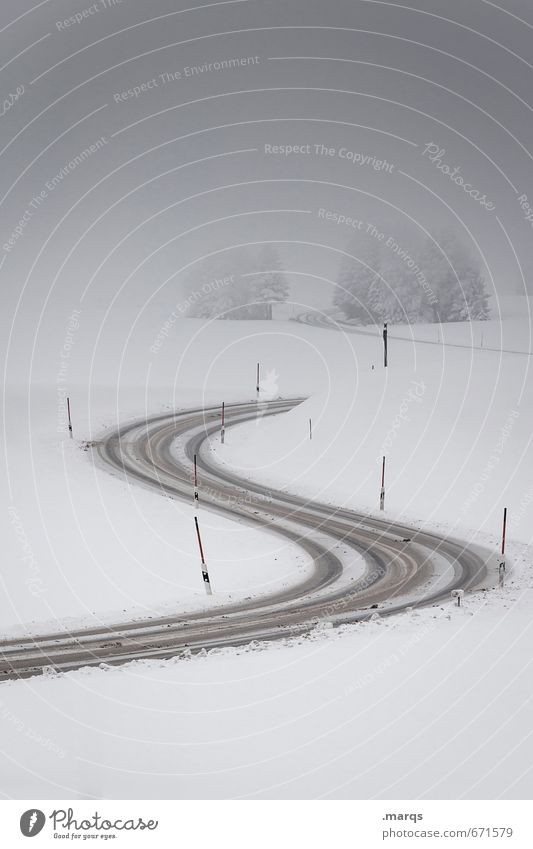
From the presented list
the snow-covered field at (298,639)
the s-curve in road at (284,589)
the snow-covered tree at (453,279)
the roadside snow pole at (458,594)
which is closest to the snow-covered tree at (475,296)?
the snow-covered tree at (453,279)

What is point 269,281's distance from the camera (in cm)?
8788

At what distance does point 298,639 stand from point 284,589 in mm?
5463

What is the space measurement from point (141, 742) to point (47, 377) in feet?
185

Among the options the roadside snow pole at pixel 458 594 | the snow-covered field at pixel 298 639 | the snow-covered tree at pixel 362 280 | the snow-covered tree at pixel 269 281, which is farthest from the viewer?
the snow-covered tree at pixel 269 281

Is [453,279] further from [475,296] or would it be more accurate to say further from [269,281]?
[269,281]

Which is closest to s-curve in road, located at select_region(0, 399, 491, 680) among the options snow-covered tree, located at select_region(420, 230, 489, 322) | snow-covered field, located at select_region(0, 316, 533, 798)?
snow-covered field, located at select_region(0, 316, 533, 798)

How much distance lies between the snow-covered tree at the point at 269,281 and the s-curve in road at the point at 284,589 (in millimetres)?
47406

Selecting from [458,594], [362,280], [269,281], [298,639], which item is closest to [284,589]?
[298,639]

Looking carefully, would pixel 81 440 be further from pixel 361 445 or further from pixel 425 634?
pixel 425 634

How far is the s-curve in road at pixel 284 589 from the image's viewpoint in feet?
70.8

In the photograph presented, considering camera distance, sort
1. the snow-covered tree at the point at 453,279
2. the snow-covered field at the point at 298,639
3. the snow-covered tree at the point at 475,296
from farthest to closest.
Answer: the snow-covered tree at the point at 475,296 → the snow-covered tree at the point at 453,279 → the snow-covered field at the point at 298,639

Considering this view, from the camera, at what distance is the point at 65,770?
13.8 metres

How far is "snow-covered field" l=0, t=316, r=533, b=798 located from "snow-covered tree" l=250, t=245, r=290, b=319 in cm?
3273

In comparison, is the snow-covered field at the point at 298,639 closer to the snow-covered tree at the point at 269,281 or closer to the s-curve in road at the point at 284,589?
the s-curve in road at the point at 284,589
